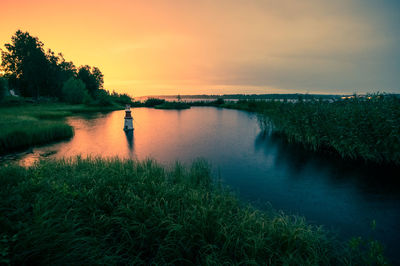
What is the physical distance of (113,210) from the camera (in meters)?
4.92

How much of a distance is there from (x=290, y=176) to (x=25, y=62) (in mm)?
80158

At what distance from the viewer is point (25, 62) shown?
2298 inches

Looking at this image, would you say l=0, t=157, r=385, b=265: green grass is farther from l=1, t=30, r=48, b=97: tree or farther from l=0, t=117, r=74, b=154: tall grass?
l=1, t=30, r=48, b=97: tree

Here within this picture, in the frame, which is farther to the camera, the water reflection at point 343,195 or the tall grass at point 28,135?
the tall grass at point 28,135

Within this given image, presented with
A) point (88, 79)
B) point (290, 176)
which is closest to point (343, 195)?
point (290, 176)

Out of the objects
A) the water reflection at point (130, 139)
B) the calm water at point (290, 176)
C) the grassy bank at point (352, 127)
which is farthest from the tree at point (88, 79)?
the grassy bank at point (352, 127)

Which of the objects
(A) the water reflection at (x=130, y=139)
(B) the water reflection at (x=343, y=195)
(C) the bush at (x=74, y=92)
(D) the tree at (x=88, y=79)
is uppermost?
(D) the tree at (x=88, y=79)

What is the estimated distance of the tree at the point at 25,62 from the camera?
5866cm

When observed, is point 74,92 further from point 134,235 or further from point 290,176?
point 134,235

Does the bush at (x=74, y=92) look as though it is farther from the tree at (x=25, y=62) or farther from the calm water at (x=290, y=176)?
the calm water at (x=290, y=176)

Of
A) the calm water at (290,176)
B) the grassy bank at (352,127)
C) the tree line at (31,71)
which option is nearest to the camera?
the calm water at (290,176)

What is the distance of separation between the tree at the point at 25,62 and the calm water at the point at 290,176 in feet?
191

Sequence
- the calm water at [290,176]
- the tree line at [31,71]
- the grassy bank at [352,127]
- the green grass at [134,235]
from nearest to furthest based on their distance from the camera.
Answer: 1. the green grass at [134,235]
2. the calm water at [290,176]
3. the grassy bank at [352,127]
4. the tree line at [31,71]

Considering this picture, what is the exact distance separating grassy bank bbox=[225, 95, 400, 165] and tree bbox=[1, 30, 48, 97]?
74.1 m
